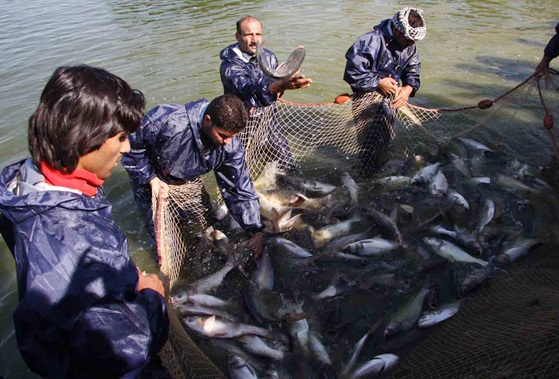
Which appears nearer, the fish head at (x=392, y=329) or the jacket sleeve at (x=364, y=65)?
the fish head at (x=392, y=329)

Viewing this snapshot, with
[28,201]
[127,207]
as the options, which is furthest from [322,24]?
[28,201]

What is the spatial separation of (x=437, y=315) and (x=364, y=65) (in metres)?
3.28

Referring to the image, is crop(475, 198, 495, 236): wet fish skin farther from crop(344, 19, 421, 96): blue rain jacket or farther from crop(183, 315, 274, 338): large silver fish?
crop(183, 315, 274, 338): large silver fish

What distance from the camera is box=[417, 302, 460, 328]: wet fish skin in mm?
3617

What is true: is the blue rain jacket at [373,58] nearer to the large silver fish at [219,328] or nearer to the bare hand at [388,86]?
the bare hand at [388,86]

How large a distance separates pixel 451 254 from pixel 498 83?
6.16 m

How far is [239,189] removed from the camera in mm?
4281

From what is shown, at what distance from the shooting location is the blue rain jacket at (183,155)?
12.5 ft

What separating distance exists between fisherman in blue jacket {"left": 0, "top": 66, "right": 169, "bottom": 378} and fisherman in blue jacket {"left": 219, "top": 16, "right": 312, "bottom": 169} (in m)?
2.64

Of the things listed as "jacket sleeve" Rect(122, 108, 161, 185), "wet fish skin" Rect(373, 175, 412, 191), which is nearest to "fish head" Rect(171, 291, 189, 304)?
"jacket sleeve" Rect(122, 108, 161, 185)

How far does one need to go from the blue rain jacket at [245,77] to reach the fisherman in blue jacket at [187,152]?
72cm

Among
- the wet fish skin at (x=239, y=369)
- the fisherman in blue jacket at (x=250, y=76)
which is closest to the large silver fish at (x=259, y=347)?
the wet fish skin at (x=239, y=369)

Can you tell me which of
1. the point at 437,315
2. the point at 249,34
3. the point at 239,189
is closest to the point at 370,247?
the point at 437,315

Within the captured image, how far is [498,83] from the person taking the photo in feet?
28.9
